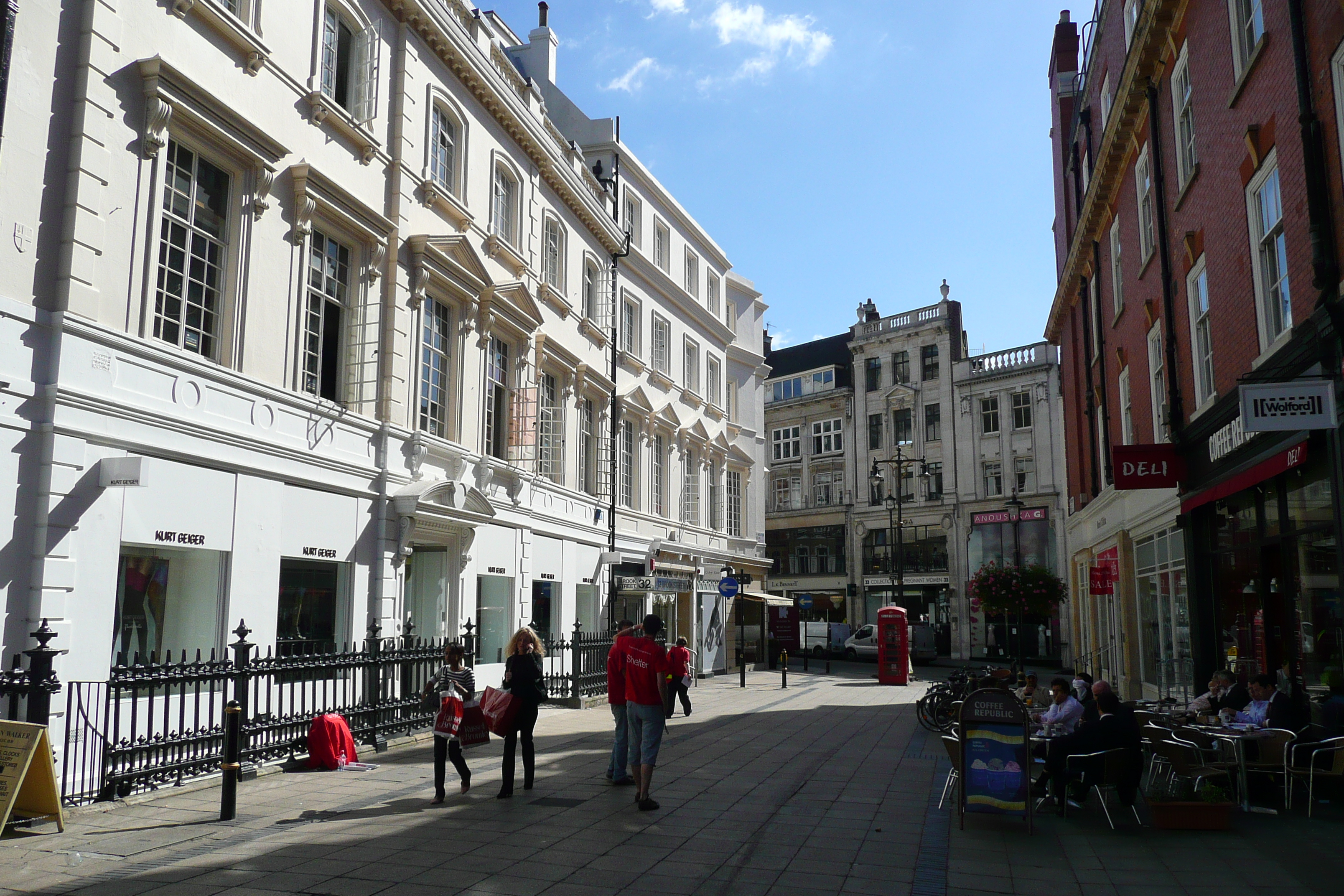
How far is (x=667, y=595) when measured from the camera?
30156mm

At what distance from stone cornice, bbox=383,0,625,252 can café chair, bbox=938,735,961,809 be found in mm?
14193

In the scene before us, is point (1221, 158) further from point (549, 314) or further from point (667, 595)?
point (667, 595)

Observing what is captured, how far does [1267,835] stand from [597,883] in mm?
5900

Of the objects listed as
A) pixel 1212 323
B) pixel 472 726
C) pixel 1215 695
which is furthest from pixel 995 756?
pixel 1212 323

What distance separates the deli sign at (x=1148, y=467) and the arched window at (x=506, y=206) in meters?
12.6

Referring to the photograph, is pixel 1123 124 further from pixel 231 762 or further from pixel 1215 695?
pixel 231 762

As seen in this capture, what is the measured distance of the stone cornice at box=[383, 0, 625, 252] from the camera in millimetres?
17266

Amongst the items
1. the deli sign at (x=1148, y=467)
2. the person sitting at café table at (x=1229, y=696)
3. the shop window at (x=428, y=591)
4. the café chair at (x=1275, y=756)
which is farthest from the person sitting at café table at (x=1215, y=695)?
the shop window at (x=428, y=591)

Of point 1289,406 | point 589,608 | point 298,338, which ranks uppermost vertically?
point 298,338

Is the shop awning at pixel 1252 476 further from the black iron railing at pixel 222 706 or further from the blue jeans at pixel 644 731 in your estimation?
the black iron railing at pixel 222 706

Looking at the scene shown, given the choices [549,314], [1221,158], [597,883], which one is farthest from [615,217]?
[597,883]

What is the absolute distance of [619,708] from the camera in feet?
34.1

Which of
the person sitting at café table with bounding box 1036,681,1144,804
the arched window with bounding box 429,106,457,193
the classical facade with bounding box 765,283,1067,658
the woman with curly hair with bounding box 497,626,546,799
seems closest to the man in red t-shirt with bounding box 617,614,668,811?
the woman with curly hair with bounding box 497,626,546,799

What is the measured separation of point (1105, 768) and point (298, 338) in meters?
11.3
